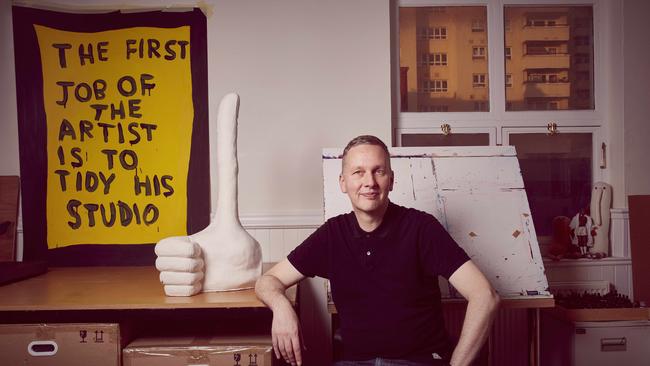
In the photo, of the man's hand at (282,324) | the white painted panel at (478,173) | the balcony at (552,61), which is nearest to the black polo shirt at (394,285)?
the man's hand at (282,324)

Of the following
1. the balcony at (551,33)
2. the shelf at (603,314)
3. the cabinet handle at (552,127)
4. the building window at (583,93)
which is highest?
the balcony at (551,33)

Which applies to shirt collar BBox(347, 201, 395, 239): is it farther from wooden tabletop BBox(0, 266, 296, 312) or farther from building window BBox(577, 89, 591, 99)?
building window BBox(577, 89, 591, 99)

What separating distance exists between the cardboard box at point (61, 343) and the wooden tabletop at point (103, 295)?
0.09m

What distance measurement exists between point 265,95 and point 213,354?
1301 mm

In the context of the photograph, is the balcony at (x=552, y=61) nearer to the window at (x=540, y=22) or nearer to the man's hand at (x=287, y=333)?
the window at (x=540, y=22)

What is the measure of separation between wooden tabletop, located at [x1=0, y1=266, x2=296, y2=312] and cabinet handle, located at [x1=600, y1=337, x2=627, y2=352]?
4.56 feet

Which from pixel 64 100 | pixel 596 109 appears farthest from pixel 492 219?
pixel 64 100

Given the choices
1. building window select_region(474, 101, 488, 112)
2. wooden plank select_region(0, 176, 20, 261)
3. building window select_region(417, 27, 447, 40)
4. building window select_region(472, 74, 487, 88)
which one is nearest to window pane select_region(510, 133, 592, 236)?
building window select_region(474, 101, 488, 112)

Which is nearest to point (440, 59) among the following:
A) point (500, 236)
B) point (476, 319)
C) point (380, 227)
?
point (500, 236)

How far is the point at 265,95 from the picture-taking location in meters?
2.52

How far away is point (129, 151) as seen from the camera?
2516 millimetres

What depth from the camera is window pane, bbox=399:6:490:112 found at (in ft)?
8.97

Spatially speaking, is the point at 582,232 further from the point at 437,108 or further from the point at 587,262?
the point at 437,108

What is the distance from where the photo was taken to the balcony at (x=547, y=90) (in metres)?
2.77
